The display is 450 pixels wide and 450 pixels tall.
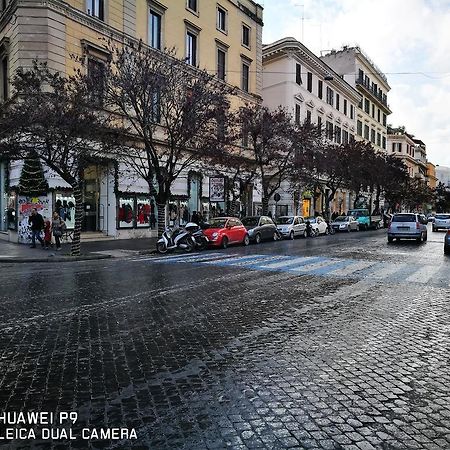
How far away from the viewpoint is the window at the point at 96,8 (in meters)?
23.9

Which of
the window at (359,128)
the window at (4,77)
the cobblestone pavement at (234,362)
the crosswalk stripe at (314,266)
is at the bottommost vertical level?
the crosswalk stripe at (314,266)

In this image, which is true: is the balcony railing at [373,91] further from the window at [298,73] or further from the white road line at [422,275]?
the white road line at [422,275]

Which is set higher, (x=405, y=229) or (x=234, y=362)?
(x=405, y=229)

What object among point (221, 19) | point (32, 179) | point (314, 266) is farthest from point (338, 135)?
point (314, 266)

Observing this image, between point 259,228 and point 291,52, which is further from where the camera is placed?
point 291,52

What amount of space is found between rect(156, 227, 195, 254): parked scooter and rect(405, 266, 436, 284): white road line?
9565 millimetres

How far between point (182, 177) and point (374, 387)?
A: 26.6m

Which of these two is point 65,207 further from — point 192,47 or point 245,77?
point 245,77

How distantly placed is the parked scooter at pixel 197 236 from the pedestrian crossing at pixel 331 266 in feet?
8.05

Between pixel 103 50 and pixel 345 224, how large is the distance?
23.2 m

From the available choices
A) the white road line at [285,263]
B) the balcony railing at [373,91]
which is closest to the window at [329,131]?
the balcony railing at [373,91]

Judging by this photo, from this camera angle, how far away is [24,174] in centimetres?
2077

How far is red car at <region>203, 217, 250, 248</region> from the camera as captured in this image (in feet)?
68.5

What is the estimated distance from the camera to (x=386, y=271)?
42.5ft
